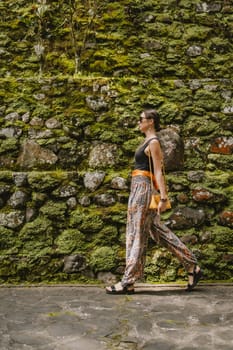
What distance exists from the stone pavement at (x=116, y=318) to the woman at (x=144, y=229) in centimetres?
19

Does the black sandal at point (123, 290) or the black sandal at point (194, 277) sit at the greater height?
the black sandal at point (194, 277)

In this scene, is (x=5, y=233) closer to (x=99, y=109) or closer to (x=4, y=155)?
(x=4, y=155)

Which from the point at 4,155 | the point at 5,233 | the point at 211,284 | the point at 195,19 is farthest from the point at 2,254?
the point at 195,19

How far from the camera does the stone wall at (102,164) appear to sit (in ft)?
16.7

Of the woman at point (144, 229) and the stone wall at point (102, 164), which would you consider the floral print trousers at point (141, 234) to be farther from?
the stone wall at point (102, 164)

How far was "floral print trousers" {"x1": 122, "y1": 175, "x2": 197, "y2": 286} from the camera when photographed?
4570mm

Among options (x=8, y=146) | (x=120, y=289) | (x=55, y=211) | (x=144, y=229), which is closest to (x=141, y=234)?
(x=144, y=229)

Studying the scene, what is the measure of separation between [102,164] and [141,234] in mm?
1149

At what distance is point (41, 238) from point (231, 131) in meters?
2.46

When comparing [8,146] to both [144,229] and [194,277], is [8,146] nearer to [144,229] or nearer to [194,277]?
[144,229]

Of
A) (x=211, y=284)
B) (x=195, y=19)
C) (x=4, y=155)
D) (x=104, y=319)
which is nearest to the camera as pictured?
(x=104, y=319)

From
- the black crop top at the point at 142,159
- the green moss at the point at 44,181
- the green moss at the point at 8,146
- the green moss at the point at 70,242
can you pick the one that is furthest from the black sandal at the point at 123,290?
the green moss at the point at 8,146

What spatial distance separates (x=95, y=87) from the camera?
18.9 ft

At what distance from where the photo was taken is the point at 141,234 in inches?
182
